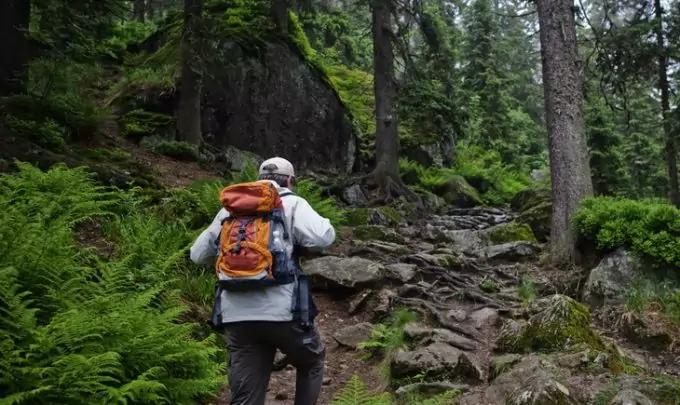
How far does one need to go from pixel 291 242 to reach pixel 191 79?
11.3 metres

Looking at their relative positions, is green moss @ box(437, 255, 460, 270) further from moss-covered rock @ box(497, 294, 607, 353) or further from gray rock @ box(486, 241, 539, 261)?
moss-covered rock @ box(497, 294, 607, 353)

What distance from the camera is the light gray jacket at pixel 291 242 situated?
141 inches

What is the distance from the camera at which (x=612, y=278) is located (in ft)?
26.2

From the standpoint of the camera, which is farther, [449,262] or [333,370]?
[449,262]

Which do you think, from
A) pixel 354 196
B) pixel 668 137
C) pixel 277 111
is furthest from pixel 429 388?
pixel 668 137

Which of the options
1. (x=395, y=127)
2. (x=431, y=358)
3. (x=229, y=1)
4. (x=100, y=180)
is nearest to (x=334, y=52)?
(x=229, y=1)

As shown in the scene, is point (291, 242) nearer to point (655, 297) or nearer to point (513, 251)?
point (655, 297)

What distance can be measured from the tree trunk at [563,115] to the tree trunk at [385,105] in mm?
6137

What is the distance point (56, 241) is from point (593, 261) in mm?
7654

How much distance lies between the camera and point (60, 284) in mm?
4465

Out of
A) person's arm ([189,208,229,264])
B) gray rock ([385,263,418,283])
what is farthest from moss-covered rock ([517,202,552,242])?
person's arm ([189,208,229,264])

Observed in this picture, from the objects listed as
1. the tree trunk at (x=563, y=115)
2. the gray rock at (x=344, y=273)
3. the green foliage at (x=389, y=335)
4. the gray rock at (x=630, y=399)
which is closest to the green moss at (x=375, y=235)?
the gray rock at (x=344, y=273)

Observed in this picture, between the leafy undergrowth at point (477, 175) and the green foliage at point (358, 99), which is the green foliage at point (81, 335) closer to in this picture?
the green foliage at point (358, 99)

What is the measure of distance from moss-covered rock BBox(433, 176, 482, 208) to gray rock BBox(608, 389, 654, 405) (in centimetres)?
1591
